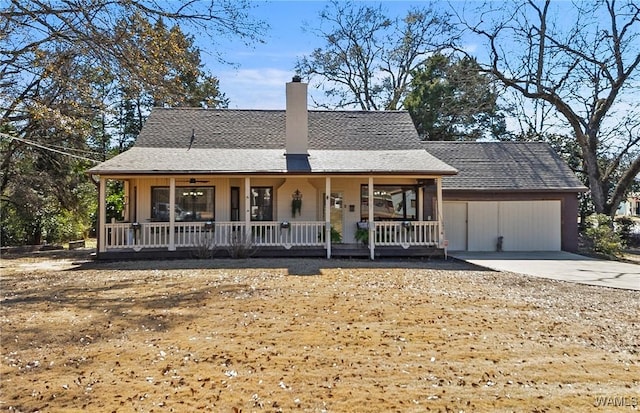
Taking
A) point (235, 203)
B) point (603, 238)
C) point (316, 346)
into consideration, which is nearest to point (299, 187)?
point (235, 203)

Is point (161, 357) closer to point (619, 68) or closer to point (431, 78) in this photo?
point (619, 68)

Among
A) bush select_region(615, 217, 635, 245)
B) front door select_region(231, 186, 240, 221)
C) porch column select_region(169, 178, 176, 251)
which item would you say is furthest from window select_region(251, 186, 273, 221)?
bush select_region(615, 217, 635, 245)

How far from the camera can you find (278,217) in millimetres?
15438

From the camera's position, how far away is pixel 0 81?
47.3 feet

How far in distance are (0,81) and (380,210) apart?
12910 mm

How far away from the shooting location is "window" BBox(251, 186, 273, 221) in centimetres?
1548

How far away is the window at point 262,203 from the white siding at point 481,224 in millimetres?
7193

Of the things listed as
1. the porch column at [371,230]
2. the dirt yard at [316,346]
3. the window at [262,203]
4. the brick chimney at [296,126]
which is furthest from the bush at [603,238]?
the window at [262,203]

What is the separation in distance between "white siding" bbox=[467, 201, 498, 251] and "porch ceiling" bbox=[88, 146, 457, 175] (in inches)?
113

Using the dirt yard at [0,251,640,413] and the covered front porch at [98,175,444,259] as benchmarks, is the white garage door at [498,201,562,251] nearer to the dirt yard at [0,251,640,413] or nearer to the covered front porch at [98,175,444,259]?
the covered front porch at [98,175,444,259]

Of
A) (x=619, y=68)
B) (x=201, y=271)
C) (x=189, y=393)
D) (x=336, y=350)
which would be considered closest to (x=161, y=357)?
(x=189, y=393)

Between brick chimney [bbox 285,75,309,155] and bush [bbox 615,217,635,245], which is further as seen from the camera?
bush [bbox 615,217,635,245]

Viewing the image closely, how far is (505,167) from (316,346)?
578 inches

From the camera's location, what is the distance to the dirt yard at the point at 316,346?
3838 mm
